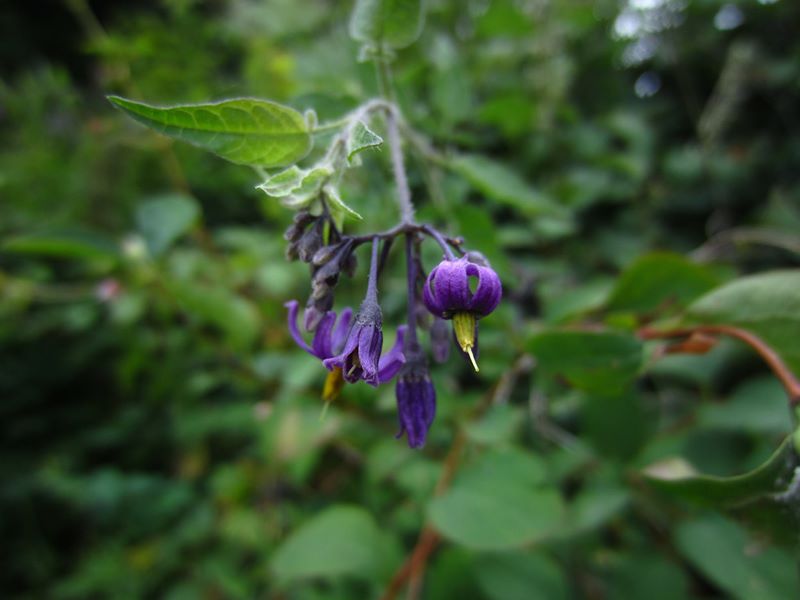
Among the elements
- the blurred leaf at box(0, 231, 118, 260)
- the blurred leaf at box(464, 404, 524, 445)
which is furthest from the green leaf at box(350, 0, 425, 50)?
the blurred leaf at box(0, 231, 118, 260)

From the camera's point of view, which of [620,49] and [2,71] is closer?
[620,49]

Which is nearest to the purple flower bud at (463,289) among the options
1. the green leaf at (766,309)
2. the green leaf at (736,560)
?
the green leaf at (766,309)

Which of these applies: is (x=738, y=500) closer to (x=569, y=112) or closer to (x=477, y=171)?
(x=477, y=171)

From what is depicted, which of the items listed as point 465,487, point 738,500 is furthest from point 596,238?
point 738,500

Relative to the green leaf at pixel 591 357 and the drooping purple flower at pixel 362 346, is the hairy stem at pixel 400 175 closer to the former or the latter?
the drooping purple flower at pixel 362 346

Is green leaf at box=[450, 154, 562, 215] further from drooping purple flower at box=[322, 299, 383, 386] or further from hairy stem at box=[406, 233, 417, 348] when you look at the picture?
drooping purple flower at box=[322, 299, 383, 386]
